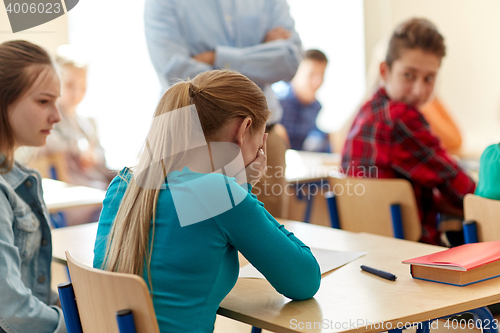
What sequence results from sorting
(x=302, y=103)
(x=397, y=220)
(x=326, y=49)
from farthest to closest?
(x=326, y=49) < (x=302, y=103) < (x=397, y=220)

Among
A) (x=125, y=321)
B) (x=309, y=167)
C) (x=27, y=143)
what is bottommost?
(x=309, y=167)

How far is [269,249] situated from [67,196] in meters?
1.79

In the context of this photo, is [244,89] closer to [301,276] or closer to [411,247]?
[301,276]

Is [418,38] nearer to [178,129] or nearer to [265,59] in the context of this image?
[265,59]

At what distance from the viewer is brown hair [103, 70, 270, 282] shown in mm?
938

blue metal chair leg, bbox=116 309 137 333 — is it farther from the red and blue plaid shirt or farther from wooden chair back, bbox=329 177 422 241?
the red and blue plaid shirt

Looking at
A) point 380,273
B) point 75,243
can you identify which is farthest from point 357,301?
point 75,243

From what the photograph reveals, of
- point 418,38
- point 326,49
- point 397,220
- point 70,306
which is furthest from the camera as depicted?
point 326,49

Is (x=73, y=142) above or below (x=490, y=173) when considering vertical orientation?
below

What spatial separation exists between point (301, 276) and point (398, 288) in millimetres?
207

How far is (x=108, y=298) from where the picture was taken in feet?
2.76

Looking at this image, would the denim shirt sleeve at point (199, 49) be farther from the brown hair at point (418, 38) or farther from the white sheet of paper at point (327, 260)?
the white sheet of paper at point (327, 260)

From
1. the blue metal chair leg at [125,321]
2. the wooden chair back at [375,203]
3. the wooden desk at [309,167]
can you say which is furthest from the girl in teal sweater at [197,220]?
the wooden desk at [309,167]

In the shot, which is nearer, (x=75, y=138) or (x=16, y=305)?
(x=16, y=305)
